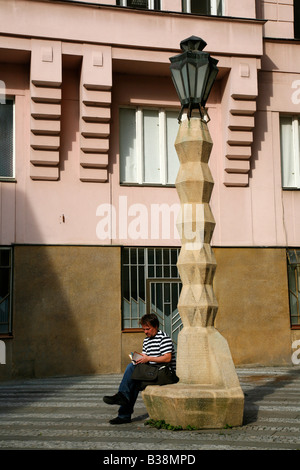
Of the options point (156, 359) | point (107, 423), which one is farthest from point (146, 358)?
point (107, 423)

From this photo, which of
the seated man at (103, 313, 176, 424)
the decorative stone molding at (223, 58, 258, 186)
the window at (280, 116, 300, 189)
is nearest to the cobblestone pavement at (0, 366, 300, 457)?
the seated man at (103, 313, 176, 424)

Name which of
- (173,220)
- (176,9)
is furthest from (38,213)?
(176,9)

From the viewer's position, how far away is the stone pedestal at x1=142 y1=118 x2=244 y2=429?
8.41 meters

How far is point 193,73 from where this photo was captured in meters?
9.16

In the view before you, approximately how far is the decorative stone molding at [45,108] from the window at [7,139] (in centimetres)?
54

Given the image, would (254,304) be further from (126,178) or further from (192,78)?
(192,78)

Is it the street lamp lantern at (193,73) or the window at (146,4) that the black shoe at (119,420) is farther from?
the window at (146,4)

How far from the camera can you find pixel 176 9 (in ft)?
52.9

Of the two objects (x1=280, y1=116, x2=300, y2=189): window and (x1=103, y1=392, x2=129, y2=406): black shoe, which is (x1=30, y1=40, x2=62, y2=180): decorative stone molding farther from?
(x1=103, y1=392, x2=129, y2=406): black shoe

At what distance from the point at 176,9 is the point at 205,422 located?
10.7 m

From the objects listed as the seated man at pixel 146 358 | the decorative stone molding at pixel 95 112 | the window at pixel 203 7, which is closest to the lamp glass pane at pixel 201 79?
the seated man at pixel 146 358

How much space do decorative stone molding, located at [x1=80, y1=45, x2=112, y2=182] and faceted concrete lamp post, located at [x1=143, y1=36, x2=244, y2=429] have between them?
606cm
